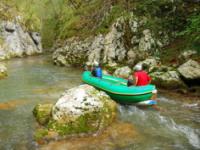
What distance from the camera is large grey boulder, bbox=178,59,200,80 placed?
1608 centimetres

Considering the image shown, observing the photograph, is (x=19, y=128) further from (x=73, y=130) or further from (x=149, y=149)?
(x=149, y=149)

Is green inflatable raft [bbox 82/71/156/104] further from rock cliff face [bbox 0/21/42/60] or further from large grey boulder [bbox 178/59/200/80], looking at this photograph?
rock cliff face [bbox 0/21/42/60]

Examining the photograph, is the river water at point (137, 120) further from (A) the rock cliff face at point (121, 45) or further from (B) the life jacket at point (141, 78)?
(A) the rock cliff face at point (121, 45)

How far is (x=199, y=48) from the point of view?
18.1 m

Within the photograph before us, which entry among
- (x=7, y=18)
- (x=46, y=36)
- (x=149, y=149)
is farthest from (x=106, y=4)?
(x=46, y=36)

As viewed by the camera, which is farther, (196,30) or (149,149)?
(196,30)

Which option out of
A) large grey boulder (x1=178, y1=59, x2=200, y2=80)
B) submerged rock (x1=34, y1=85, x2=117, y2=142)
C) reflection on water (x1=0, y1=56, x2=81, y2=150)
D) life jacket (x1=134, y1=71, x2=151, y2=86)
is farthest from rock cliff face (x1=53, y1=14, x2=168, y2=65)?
submerged rock (x1=34, y1=85, x2=117, y2=142)

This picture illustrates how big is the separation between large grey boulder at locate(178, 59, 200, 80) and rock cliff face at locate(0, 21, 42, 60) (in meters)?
31.9

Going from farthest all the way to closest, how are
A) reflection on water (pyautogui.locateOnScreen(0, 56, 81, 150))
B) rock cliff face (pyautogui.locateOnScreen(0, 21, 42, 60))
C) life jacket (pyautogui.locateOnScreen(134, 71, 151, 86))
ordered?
rock cliff face (pyautogui.locateOnScreen(0, 21, 42, 60)), life jacket (pyautogui.locateOnScreen(134, 71, 151, 86)), reflection on water (pyautogui.locateOnScreen(0, 56, 81, 150))

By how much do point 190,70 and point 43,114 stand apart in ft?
28.8

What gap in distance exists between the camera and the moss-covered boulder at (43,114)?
12000mm

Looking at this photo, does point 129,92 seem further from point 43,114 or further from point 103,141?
point 103,141

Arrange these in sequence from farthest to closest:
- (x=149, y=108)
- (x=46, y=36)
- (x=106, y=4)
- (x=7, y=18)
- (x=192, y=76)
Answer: (x=46, y=36)
(x=7, y=18)
(x=106, y=4)
(x=192, y=76)
(x=149, y=108)

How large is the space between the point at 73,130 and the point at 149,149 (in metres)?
2.90
